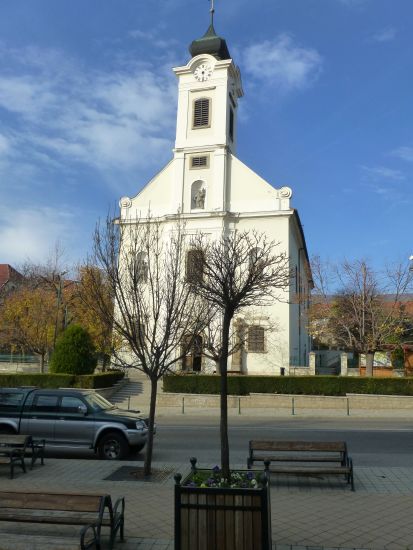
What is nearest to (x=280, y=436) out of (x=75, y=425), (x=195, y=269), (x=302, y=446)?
(x=302, y=446)

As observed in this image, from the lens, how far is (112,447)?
11.7 metres

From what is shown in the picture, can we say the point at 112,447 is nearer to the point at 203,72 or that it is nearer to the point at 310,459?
the point at 310,459

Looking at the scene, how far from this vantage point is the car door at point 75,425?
11.6 metres

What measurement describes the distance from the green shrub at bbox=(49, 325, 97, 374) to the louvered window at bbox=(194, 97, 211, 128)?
19.5 meters

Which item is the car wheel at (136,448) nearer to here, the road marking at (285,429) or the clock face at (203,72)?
the road marking at (285,429)

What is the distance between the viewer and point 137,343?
32.4ft

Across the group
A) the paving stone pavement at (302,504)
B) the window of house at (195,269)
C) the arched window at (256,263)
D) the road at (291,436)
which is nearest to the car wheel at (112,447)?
the paving stone pavement at (302,504)

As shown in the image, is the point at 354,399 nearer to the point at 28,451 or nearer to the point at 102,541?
the point at 28,451

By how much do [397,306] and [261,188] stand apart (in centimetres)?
1282

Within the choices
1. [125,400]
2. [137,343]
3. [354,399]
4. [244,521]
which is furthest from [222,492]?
[125,400]

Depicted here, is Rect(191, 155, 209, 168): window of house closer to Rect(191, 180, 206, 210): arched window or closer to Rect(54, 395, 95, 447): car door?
Rect(191, 180, 206, 210): arched window

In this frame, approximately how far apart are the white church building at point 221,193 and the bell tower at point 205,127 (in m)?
0.07

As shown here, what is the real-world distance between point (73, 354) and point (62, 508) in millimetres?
23310

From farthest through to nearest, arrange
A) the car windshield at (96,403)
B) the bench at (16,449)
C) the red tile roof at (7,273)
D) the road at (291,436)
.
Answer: the red tile roof at (7,273), the road at (291,436), the car windshield at (96,403), the bench at (16,449)
